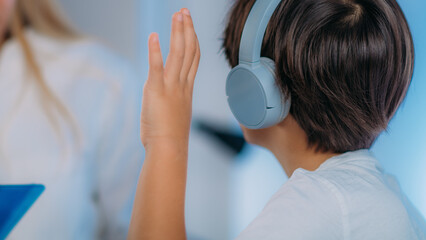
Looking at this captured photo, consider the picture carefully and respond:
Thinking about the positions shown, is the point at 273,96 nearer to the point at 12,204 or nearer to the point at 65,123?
the point at 12,204

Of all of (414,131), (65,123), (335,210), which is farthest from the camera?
(65,123)

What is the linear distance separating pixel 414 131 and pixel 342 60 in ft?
0.57

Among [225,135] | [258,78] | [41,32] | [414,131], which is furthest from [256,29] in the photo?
[41,32]

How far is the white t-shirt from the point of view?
1.20ft

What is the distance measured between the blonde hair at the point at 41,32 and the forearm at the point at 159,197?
37 centimetres

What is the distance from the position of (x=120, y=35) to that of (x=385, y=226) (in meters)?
0.55

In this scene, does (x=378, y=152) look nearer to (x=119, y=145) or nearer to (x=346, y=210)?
(x=346, y=210)

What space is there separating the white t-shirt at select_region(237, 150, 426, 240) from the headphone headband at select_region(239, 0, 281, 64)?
0.48ft

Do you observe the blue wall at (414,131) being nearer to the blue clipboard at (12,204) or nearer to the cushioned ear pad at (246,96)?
the cushioned ear pad at (246,96)

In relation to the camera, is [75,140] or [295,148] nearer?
[295,148]

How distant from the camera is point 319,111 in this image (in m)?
0.45

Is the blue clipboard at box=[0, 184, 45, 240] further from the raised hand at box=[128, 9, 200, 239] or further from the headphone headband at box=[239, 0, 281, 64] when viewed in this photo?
the headphone headband at box=[239, 0, 281, 64]

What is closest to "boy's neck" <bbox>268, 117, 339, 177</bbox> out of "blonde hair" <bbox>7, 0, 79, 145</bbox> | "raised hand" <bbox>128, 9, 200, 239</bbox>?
"raised hand" <bbox>128, 9, 200, 239</bbox>

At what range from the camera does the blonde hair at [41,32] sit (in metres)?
0.71
